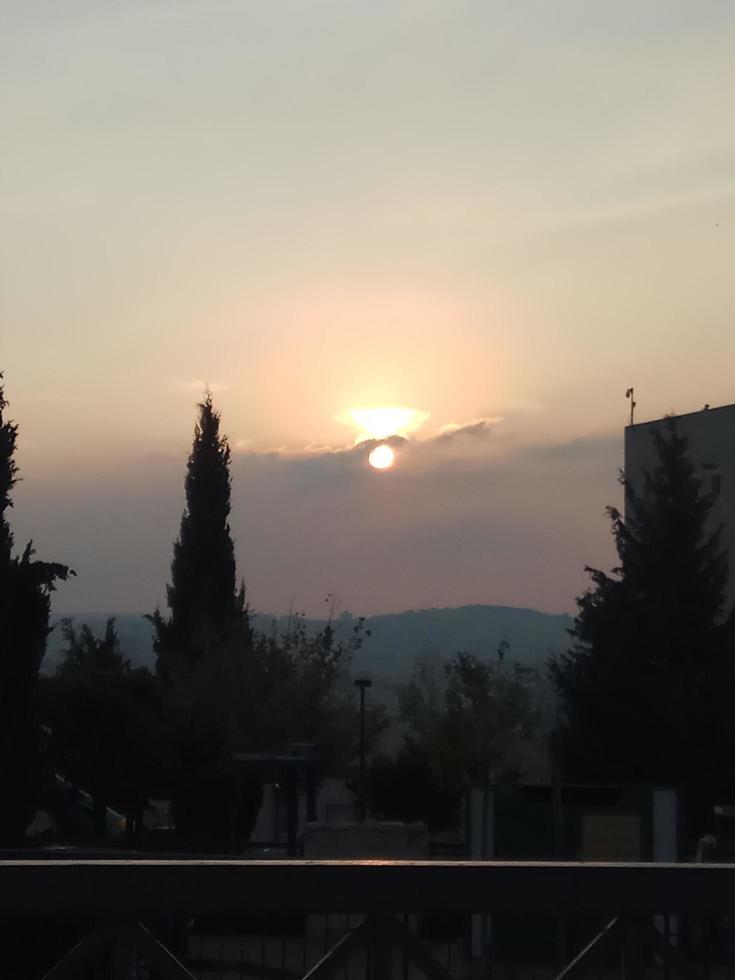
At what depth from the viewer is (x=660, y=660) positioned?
34.6m

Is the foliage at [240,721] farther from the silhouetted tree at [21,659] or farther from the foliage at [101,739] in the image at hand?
the silhouetted tree at [21,659]

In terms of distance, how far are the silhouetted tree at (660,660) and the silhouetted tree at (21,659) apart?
1540cm

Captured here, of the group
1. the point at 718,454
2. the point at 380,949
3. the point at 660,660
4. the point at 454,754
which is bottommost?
the point at 454,754

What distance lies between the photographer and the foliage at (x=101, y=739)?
28109 mm

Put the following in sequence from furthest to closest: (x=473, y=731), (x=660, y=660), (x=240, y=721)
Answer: (x=660, y=660)
(x=240, y=721)
(x=473, y=731)

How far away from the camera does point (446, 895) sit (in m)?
4.82

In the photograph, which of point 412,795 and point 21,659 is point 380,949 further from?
point 412,795

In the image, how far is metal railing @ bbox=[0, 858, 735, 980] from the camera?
4785 mm

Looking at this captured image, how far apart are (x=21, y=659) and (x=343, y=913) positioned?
20.1 metres

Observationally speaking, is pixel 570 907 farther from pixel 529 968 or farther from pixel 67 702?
pixel 67 702

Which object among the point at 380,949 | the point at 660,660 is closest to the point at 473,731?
the point at 660,660

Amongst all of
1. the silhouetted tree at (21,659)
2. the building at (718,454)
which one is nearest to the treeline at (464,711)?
the silhouetted tree at (21,659)

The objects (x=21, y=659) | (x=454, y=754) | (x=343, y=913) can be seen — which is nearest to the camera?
(x=343, y=913)

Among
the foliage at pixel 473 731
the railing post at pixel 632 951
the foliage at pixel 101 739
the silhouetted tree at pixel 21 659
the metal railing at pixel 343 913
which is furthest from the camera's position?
the foliage at pixel 473 731
